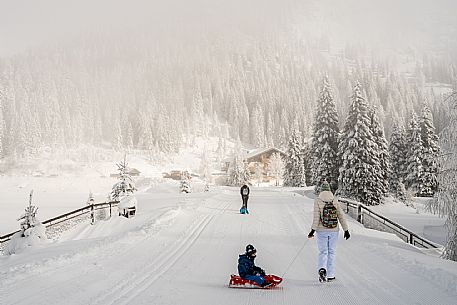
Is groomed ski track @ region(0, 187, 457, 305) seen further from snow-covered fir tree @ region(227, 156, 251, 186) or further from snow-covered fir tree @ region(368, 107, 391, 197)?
snow-covered fir tree @ region(227, 156, 251, 186)

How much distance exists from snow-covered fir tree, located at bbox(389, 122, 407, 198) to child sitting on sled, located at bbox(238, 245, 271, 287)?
45.5 metres

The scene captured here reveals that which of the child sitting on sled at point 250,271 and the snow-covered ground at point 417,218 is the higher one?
the child sitting on sled at point 250,271

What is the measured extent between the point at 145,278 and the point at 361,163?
33.6 meters

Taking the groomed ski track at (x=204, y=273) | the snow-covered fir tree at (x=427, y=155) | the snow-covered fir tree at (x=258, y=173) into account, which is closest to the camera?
the groomed ski track at (x=204, y=273)

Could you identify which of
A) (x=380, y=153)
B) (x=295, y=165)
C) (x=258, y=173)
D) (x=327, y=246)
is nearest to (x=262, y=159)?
(x=258, y=173)

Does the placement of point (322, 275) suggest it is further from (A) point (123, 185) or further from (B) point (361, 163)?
(B) point (361, 163)

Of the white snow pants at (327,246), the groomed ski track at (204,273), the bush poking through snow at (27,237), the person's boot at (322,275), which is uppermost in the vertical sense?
the white snow pants at (327,246)

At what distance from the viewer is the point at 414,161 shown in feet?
159

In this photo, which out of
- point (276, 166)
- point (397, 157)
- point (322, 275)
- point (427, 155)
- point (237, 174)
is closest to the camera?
point (322, 275)

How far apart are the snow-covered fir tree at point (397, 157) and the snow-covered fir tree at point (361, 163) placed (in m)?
11.9

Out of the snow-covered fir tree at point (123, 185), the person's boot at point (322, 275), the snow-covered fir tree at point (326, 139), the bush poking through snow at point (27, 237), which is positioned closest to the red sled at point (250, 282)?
the person's boot at point (322, 275)

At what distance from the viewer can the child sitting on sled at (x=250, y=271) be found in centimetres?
734

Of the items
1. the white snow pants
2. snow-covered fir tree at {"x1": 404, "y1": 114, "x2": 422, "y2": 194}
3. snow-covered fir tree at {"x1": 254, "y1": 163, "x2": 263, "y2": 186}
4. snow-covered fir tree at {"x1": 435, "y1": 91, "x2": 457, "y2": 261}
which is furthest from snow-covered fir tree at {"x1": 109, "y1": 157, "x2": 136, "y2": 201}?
snow-covered fir tree at {"x1": 254, "y1": 163, "x2": 263, "y2": 186}

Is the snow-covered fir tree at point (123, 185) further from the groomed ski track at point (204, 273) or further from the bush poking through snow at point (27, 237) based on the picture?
the groomed ski track at point (204, 273)
